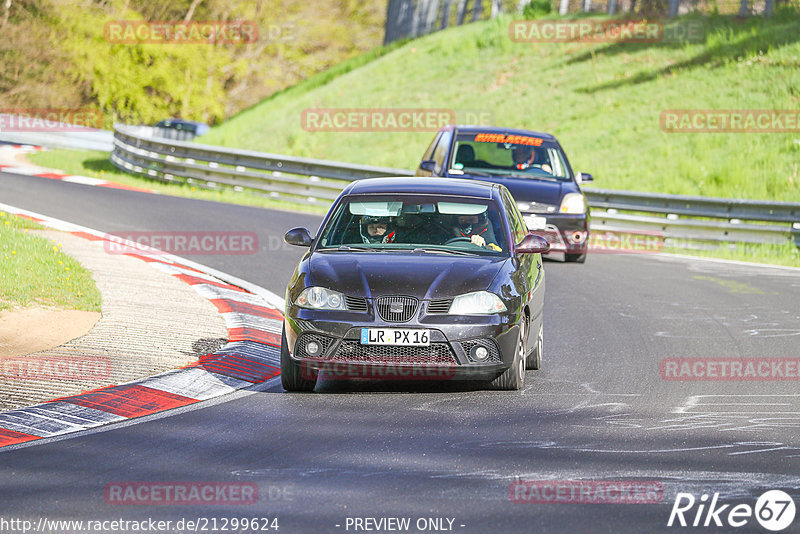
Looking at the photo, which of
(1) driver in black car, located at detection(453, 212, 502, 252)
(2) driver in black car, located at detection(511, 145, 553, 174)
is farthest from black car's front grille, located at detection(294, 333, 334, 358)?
(2) driver in black car, located at detection(511, 145, 553, 174)

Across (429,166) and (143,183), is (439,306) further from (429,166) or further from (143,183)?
(143,183)

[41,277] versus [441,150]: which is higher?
[441,150]

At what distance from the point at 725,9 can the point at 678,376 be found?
90.4 ft

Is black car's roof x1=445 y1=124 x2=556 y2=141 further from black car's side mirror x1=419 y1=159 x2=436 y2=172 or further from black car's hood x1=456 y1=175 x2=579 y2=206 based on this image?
black car's hood x1=456 y1=175 x2=579 y2=206

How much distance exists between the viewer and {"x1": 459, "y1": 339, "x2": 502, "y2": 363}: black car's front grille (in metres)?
8.09

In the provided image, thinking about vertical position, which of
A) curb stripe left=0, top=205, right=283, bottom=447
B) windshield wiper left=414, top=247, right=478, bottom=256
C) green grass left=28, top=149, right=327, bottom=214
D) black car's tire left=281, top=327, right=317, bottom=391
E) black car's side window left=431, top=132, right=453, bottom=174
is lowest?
green grass left=28, top=149, right=327, bottom=214

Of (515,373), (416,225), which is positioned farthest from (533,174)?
(515,373)

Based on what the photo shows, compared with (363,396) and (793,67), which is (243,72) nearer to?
(793,67)

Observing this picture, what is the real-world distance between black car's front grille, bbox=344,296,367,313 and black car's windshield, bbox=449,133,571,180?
328 inches

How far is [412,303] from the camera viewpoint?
8.08m

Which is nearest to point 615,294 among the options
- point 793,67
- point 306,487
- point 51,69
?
point 306,487

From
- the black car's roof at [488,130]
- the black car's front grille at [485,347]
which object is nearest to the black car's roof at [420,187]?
the black car's front grille at [485,347]

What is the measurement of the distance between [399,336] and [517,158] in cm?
931

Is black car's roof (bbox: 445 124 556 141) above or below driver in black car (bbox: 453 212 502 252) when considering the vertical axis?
above
